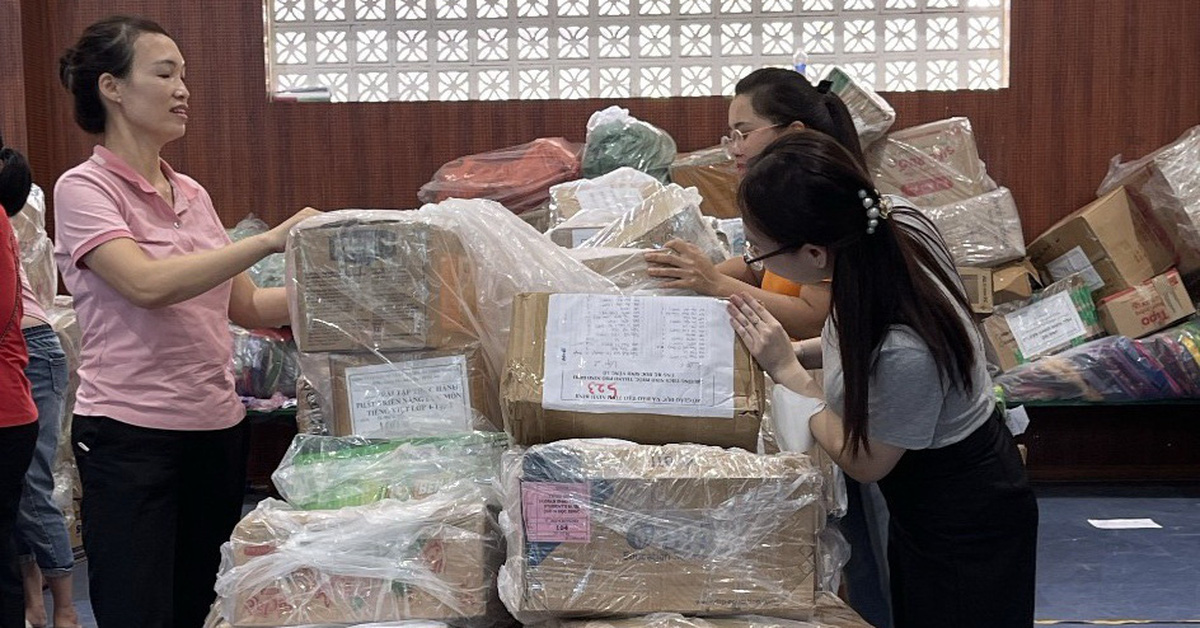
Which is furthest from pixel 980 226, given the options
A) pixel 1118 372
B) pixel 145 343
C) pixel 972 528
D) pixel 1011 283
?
pixel 145 343

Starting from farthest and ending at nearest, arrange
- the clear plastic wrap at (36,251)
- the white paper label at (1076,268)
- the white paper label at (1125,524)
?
the white paper label at (1076,268)
the white paper label at (1125,524)
the clear plastic wrap at (36,251)

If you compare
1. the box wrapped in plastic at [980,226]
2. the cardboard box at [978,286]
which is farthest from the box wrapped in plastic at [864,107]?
the cardboard box at [978,286]

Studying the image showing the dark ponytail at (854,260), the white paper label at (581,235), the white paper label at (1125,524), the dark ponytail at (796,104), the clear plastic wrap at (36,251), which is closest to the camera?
the dark ponytail at (854,260)

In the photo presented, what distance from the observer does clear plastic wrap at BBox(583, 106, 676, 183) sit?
174 inches

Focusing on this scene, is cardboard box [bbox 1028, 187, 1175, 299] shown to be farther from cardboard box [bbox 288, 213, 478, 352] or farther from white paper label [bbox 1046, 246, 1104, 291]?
cardboard box [bbox 288, 213, 478, 352]

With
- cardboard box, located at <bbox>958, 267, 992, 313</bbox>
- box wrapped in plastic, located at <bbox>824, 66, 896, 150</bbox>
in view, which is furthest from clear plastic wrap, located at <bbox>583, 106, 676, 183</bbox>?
cardboard box, located at <bbox>958, 267, 992, 313</bbox>

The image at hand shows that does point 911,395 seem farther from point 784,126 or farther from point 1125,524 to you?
point 1125,524

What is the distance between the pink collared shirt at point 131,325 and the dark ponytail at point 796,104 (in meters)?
1.01

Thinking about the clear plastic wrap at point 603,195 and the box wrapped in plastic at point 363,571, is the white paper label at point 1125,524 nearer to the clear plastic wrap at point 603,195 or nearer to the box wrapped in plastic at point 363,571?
the clear plastic wrap at point 603,195

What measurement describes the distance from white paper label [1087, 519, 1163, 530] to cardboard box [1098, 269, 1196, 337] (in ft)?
2.25

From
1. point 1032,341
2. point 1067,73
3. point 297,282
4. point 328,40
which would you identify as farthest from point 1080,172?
point 297,282

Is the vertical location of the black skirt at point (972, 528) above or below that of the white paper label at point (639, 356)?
below

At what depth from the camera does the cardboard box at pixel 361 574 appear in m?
1.72

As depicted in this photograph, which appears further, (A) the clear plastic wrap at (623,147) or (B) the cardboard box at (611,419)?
(A) the clear plastic wrap at (623,147)
